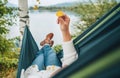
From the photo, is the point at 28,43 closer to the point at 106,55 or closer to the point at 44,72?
the point at 44,72

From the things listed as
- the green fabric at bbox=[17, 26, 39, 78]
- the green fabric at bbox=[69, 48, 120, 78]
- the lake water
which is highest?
the green fabric at bbox=[69, 48, 120, 78]

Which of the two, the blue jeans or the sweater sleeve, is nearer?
the sweater sleeve

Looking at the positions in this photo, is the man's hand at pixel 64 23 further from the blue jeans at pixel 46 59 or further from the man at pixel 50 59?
the blue jeans at pixel 46 59

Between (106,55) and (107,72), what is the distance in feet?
0.04

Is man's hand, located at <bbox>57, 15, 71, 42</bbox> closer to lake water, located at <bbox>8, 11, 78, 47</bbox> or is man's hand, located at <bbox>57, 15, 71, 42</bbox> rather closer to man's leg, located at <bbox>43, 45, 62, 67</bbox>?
man's leg, located at <bbox>43, 45, 62, 67</bbox>

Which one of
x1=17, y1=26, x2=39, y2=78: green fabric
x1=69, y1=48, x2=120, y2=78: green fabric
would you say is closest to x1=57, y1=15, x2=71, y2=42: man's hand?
x1=17, y1=26, x2=39, y2=78: green fabric

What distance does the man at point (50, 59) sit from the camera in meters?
1.62

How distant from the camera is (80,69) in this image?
0.89 feet

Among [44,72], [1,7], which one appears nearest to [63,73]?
[44,72]

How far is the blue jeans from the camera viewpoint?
1.97 m

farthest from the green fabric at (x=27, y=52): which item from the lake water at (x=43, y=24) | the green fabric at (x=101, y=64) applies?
the lake water at (x=43, y=24)

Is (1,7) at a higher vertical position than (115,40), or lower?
lower

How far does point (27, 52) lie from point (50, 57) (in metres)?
0.19

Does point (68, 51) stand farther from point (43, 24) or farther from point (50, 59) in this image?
point (43, 24)
